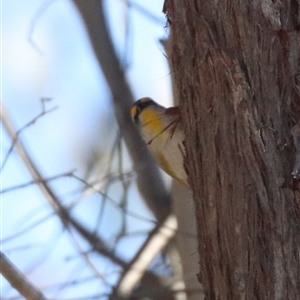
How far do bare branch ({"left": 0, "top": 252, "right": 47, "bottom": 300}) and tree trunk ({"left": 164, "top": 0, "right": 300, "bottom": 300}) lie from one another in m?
0.59

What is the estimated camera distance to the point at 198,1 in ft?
2.74

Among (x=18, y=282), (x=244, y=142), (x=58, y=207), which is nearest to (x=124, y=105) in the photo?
(x=58, y=207)

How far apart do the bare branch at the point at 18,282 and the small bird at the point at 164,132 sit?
42 cm

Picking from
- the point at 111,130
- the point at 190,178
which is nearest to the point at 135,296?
the point at 111,130

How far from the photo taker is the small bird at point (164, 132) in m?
1.03

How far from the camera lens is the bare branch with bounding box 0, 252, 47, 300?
129 cm

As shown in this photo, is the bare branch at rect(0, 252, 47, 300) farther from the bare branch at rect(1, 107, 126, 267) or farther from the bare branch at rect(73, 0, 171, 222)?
the bare branch at rect(73, 0, 171, 222)

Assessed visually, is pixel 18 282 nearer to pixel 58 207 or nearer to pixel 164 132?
pixel 58 207

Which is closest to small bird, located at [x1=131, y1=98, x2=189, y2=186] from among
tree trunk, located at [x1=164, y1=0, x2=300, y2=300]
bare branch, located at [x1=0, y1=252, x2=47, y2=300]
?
tree trunk, located at [x1=164, y1=0, x2=300, y2=300]

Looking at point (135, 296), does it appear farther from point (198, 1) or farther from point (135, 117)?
point (198, 1)

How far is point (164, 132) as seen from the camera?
1.05m

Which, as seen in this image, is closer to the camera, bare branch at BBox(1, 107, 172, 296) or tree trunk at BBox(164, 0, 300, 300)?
tree trunk at BBox(164, 0, 300, 300)

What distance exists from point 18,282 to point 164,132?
0.49m

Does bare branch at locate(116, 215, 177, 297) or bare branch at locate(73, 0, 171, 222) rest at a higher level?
bare branch at locate(73, 0, 171, 222)
